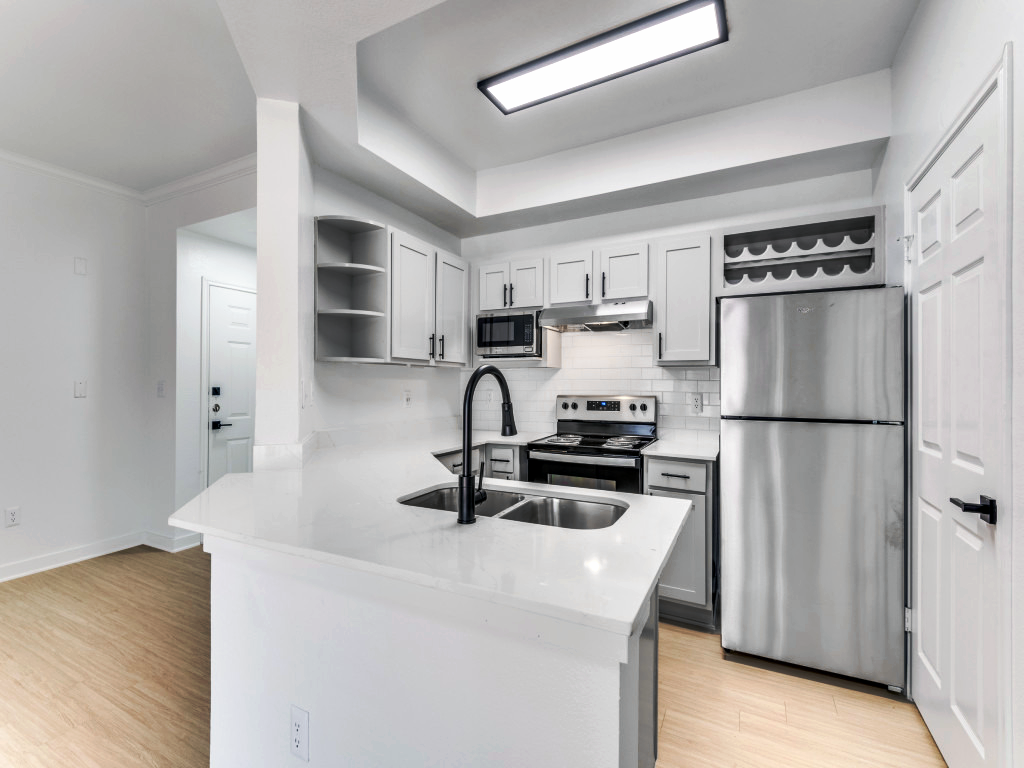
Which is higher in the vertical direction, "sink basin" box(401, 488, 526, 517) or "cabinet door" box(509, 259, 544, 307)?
"cabinet door" box(509, 259, 544, 307)

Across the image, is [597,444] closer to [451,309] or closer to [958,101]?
[451,309]

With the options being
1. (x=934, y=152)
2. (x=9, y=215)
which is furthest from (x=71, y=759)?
(x=934, y=152)

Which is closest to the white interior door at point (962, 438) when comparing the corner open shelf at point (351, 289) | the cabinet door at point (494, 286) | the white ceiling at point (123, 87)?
the cabinet door at point (494, 286)

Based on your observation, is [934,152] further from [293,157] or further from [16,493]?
[16,493]

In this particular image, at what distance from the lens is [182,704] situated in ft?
6.52

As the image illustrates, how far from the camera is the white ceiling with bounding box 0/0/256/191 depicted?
6.79ft

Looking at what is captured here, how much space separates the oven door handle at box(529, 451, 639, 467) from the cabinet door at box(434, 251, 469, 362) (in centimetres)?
94

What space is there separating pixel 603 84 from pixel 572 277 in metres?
1.18

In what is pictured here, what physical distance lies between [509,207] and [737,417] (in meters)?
2.08

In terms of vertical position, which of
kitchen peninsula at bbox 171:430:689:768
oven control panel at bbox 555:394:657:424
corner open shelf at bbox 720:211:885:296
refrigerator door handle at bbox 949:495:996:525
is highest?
corner open shelf at bbox 720:211:885:296

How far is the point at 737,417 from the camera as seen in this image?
233cm

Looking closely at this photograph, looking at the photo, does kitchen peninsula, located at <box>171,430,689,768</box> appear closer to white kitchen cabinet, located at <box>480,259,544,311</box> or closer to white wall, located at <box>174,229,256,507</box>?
white kitchen cabinet, located at <box>480,259,544,311</box>

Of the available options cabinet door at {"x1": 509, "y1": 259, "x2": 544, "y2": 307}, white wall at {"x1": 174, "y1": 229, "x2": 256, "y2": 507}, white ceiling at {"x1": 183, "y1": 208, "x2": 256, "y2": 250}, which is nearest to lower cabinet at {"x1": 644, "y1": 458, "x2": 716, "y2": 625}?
cabinet door at {"x1": 509, "y1": 259, "x2": 544, "y2": 307}

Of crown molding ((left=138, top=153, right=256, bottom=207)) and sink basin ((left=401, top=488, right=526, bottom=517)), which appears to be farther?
crown molding ((left=138, top=153, right=256, bottom=207))
